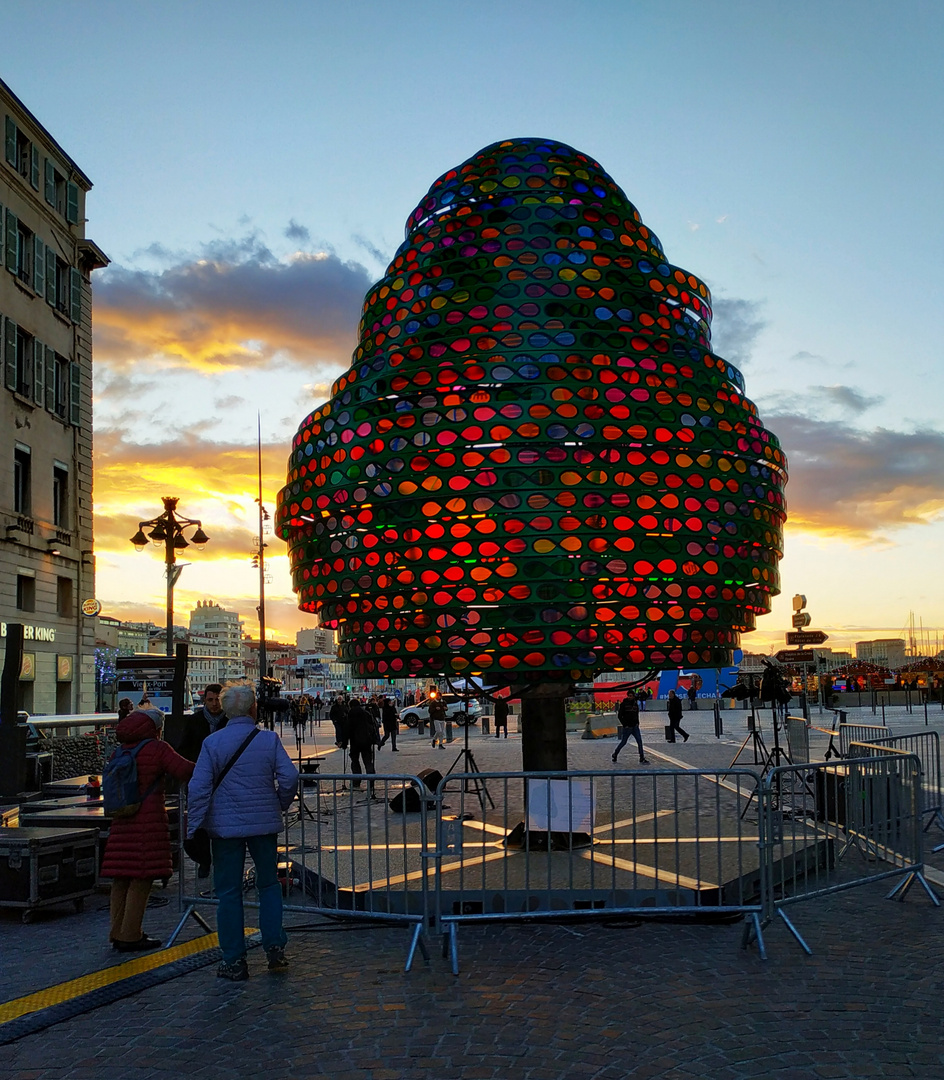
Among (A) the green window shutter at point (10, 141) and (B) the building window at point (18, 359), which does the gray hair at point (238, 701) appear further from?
(A) the green window shutter at point (10, 141)

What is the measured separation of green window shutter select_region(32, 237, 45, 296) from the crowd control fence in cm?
2537

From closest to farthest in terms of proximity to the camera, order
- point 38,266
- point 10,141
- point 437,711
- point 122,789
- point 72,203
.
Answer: point 122,789 → point 10,141 → point 38,266 → point 72,203 → point 437,711

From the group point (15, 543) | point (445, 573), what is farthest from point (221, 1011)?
point (15, 543)

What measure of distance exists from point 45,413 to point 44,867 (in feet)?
81.7

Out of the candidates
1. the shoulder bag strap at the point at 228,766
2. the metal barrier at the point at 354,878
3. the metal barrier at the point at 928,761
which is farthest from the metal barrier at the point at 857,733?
the shoulder bag strap at the point at 228,766

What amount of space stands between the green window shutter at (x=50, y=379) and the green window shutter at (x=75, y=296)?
192 cm

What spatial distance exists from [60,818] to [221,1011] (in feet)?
12.6

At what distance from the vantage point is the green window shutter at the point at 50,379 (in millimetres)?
30297

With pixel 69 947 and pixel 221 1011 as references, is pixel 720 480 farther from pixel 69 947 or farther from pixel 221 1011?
pixel 69 947

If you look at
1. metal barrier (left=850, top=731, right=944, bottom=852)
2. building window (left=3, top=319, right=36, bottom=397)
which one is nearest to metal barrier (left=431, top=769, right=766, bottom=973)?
metal barrier (left=850, top=731, right=944, bottom=852)

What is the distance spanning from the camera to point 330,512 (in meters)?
8.13

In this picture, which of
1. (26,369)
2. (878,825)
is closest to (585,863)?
(878,825)

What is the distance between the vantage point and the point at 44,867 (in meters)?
7.87

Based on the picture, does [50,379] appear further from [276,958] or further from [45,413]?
[276,958]
